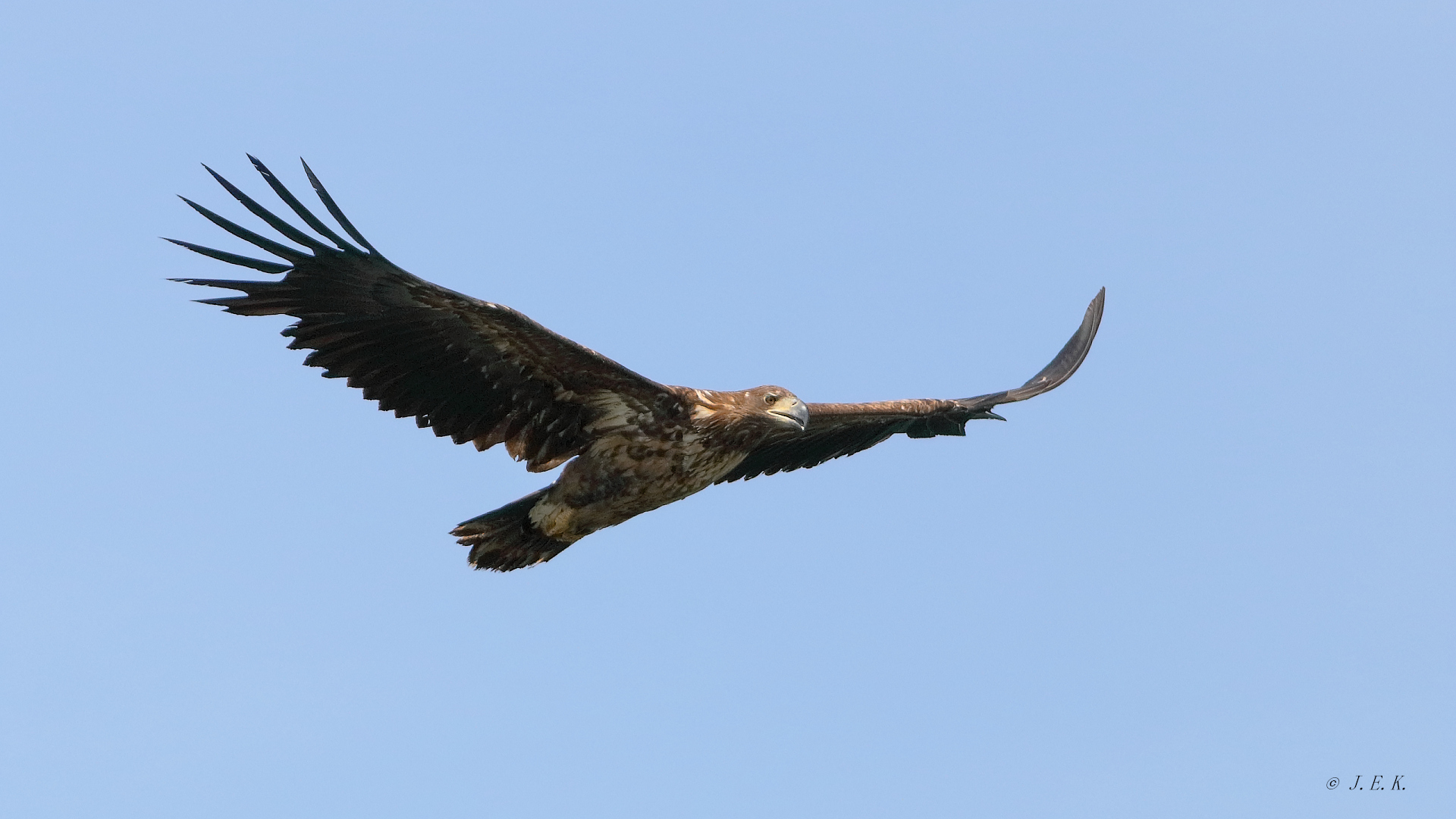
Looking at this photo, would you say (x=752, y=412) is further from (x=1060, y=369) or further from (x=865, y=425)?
(x=1060, y=369)

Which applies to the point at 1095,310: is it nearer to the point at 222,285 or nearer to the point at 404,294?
the point at 404,294

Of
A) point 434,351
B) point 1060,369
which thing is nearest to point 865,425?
point 1060,369

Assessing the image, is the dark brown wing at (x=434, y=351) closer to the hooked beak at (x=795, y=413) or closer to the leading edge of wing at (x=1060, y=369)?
the hooked beak at (x=795, y=413)

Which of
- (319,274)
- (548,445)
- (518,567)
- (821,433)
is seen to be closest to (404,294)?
(319,274)

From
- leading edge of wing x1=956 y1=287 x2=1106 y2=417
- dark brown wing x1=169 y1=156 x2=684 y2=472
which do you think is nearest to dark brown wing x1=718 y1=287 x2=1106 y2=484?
leading edge of wing x1=956 y1=287 x2=1106 y2=417

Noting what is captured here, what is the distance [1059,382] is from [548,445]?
14.0 feet

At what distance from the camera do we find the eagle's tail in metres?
10.9

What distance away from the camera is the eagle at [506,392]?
9.48 m

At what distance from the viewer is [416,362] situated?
9.98m

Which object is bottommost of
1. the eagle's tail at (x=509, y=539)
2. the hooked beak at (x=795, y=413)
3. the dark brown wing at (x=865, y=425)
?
the eagle's tail at (x=509, y=539)

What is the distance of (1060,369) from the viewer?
13148 mm

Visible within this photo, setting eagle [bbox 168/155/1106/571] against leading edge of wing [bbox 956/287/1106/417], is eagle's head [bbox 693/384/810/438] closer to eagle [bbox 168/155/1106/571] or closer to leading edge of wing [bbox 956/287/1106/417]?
eagle [bbox 168/155/1106/571]

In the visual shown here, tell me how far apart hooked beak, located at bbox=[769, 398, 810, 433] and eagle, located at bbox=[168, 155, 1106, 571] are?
1cm

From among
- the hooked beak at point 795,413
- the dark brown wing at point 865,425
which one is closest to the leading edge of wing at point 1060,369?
the dark brown wing at point 865,425
